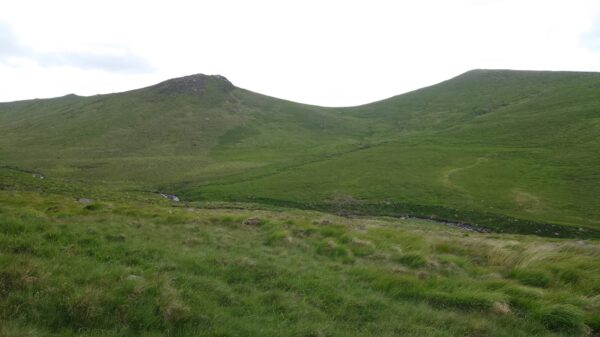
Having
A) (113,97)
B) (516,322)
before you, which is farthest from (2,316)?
(113,97)

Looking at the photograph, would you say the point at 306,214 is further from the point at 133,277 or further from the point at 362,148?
the point at 362,148

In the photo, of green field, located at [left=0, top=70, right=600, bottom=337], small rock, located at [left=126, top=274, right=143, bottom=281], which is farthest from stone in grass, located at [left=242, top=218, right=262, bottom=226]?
small rock, located at [left=126, top=274, right=143, bottom=281]

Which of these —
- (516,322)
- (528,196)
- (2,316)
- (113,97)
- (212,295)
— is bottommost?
(528,196)

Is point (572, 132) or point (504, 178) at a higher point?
point (572, 132)

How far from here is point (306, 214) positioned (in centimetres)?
4938

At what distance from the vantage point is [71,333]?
6.28m

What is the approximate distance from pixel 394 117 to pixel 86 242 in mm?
155909

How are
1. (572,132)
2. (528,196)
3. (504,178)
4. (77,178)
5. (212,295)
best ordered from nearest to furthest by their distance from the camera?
(212,295)
(528,196)
(504,178)
(77,178)
(572,132)

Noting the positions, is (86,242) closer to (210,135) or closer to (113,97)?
(210,135)

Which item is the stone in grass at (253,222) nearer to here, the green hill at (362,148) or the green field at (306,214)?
the green field at (306,214)

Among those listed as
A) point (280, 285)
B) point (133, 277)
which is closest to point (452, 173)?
point (280, 285)

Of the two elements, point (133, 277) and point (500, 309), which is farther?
point (500, 309)

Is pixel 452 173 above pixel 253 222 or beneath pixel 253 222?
beneath

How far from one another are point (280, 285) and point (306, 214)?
39.7 m
